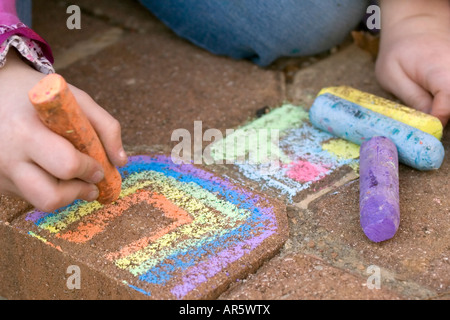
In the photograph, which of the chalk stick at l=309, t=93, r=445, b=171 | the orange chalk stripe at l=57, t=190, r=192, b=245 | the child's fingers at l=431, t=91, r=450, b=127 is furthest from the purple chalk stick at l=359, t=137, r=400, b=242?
the orange chalk stripe at l=57, t=190, r=192, b=245

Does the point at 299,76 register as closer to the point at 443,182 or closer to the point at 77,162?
the point at 443,182

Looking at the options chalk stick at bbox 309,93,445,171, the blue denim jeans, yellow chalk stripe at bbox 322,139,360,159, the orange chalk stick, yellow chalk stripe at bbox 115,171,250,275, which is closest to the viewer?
the orange chalk stick

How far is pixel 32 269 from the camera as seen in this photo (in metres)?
1.15

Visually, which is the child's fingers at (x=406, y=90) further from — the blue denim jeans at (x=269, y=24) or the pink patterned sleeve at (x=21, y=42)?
→ the pink patterned sleeve at (x=21, y=42)

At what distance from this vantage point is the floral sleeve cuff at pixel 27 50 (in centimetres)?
108

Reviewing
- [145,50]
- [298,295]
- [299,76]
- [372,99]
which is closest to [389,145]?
[372,99]

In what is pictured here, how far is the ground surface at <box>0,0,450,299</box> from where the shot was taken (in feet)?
3.26

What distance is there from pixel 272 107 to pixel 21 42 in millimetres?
627

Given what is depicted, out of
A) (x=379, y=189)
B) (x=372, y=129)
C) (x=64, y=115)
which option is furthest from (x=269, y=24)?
(x=64, y=115)

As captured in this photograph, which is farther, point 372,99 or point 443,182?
point 372,99

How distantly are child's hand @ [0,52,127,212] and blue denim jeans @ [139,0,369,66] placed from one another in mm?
726

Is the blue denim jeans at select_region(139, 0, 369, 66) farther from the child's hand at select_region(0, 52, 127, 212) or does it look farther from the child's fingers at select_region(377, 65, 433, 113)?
the child's hand at select_region(0, 52, 127, 212)

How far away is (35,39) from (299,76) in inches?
29.3

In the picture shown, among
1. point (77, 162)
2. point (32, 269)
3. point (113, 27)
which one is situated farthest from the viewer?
point (113, 27)
